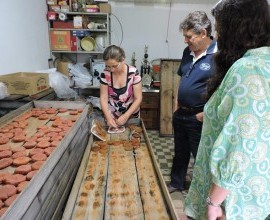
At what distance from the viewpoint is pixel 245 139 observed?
2.36 ft

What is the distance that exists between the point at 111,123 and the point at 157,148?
150 cm

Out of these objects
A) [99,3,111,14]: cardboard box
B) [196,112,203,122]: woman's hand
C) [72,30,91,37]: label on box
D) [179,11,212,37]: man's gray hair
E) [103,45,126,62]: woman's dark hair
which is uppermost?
[99,3,111,14]: cardboard box

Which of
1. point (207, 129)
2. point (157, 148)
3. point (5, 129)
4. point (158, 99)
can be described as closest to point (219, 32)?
point (207, 129)

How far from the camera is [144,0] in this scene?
A: 3498 mm

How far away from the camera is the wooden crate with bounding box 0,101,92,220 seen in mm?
714

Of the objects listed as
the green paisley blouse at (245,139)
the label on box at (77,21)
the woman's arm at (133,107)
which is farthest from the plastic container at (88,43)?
the green paisley blouse at (245,139)

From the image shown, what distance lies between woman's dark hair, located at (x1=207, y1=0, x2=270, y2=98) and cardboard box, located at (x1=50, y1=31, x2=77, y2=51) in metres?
2.79

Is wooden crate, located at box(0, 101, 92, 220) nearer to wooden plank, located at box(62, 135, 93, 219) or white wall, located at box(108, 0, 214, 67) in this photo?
wooden plank, located at box(62, 135, 93, 219)

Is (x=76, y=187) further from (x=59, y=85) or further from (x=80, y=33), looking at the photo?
(x=80, y=33)

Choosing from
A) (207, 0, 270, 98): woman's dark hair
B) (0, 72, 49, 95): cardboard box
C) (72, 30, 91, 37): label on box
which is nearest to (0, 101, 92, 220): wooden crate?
(207, 0, 270, 98): woman's dark hair

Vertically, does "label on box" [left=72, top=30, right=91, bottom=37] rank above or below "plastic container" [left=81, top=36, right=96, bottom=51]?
above

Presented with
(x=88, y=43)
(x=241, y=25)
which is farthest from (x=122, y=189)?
(x=88, y=43)

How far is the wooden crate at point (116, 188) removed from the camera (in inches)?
37.7

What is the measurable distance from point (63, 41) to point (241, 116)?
121 inches
